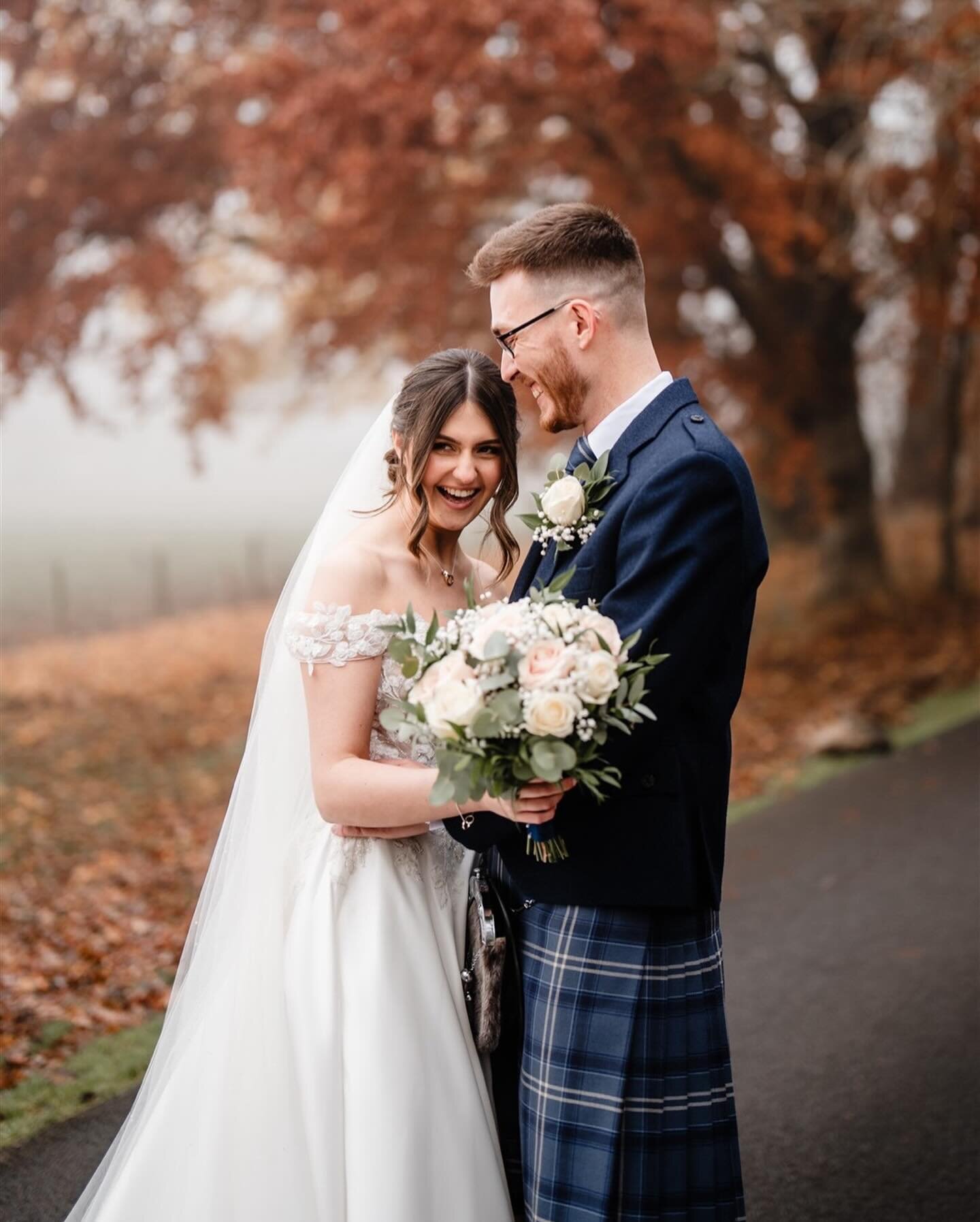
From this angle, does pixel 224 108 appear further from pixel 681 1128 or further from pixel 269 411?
pixel 681 1128

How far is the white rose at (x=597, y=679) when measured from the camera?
188 centimetres

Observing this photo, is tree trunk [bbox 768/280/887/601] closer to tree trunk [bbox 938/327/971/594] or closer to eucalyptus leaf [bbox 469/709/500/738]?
tree trunk [bbox 938/327/971/594]

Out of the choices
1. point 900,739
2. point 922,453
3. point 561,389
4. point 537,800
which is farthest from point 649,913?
point 922,453

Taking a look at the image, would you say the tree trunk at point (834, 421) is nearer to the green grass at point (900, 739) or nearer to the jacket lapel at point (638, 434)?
the green grass at point (900, 739)

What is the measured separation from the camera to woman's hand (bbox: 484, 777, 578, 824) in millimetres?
1994

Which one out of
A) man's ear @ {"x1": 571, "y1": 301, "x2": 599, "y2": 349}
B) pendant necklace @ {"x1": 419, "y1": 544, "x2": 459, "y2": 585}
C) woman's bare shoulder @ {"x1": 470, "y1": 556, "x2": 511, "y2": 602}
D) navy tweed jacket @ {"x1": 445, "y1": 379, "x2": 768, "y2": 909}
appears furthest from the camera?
woman's bare shoulder @ {"x1": 470, "y1": 556, "x2": 511, "y2": 602}

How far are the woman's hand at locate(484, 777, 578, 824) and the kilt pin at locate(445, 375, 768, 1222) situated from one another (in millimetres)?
158

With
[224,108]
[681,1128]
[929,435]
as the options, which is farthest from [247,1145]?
[929,435]

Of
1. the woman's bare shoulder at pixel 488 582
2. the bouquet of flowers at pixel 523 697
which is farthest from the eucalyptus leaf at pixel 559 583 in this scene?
the woman's bare shoulder at pixel 488 582

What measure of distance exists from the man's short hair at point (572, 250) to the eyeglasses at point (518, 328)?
47mm

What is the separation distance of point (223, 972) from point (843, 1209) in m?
2.03

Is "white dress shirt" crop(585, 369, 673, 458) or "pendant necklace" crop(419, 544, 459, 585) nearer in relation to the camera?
"white dress shirt" crop(585, 369, 673, 458)

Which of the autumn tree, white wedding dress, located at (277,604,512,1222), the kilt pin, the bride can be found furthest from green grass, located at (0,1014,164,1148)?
the autumn tree

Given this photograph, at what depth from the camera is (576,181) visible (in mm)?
10086
